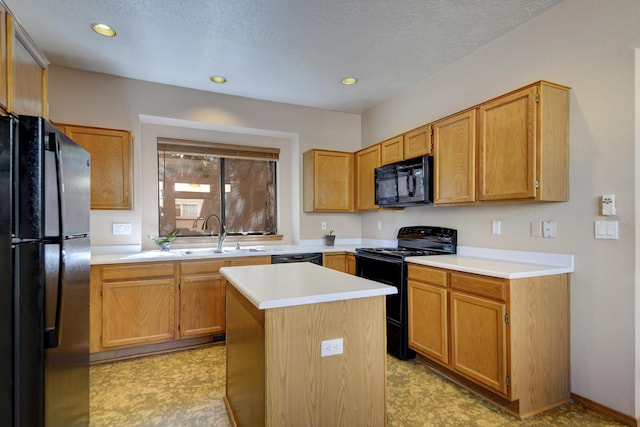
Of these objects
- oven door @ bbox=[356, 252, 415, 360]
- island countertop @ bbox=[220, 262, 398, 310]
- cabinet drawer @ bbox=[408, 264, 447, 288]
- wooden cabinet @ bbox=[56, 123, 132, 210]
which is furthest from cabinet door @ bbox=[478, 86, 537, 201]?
wooden cabinet @ bbox=[56, 123, 132, 210]

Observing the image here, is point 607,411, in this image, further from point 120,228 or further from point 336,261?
point 120,228

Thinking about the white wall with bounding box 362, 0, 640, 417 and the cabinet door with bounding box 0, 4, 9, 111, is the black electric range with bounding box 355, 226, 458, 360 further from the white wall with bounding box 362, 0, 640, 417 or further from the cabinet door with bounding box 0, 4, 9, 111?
the cabinet door with bounding box 0, 4, 9, 111

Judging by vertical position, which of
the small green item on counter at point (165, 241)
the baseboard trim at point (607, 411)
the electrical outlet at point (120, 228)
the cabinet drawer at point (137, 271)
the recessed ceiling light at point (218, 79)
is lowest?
the baseboard trim at point (607, 411)

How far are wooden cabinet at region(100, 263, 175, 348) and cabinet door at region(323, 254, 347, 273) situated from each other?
5.43 feet

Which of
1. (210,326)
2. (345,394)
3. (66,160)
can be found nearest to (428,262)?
(345,394)

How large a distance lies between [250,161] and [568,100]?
3.41 meters

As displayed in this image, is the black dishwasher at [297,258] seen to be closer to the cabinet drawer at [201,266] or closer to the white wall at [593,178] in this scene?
the cabinet drawer at [201,266]

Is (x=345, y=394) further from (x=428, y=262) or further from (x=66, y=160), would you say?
(x=66, y=160)

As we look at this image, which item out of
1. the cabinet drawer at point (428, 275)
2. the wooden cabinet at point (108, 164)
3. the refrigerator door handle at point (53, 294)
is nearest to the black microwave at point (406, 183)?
the cabinet drawer at point (428, 275)

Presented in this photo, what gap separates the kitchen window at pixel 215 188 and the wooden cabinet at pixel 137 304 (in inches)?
38.7

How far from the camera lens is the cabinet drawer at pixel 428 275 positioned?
256 centimetres

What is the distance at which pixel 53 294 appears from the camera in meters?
1.42

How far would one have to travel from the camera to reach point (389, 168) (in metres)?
3.59

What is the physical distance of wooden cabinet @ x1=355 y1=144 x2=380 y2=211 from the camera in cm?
393
